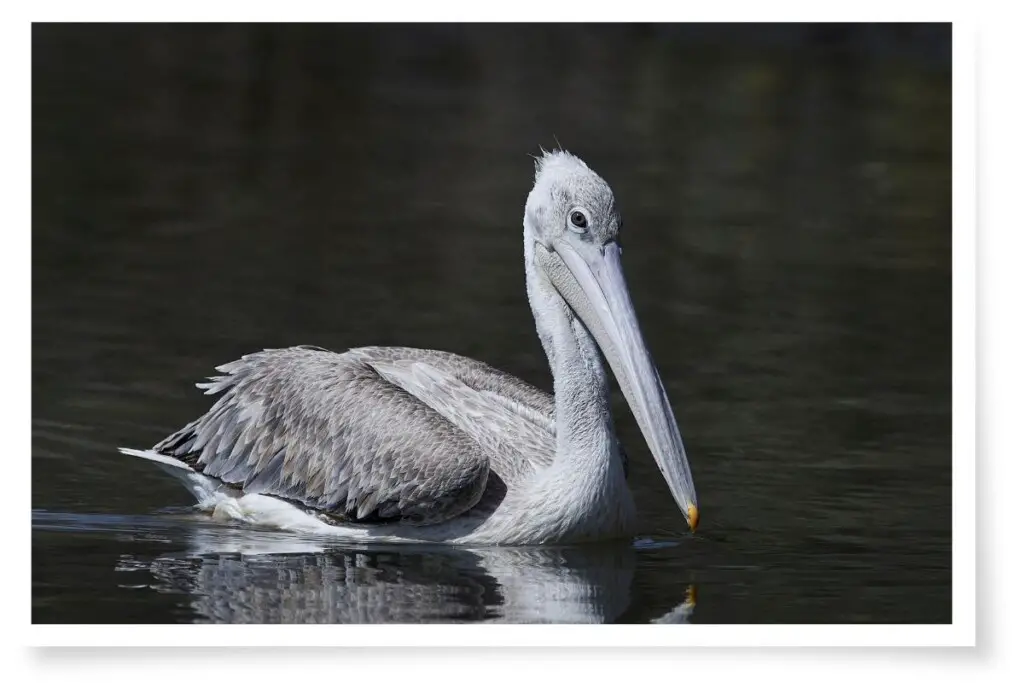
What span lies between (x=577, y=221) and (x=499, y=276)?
4255mm

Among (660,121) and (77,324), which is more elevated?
(660,121)

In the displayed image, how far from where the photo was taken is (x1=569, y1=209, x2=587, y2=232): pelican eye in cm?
754

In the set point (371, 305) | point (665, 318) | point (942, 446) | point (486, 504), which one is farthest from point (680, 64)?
point (486, 504)

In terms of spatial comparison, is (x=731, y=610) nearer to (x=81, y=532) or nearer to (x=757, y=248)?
(x=81, y=532)

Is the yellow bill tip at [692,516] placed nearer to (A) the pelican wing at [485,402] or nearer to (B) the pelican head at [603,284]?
(B) the pelican head at [603,284]

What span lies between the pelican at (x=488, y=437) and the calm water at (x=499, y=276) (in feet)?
0.54

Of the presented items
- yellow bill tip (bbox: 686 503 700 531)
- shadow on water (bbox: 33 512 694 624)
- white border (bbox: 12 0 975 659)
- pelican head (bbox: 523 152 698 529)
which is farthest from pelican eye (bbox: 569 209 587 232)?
shadow on water (bbox: 33 512 694 624)

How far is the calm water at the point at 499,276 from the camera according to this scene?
24.7 feet

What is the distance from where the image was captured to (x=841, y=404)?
971 centimetres

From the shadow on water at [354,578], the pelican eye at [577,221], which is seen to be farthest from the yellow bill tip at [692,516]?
the pelican eye at [577,221]

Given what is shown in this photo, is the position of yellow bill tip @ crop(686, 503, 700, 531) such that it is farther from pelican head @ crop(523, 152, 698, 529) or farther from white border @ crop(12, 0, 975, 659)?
white border @ crop(12, 0, 975, 659)

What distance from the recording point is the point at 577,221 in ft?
24.8
